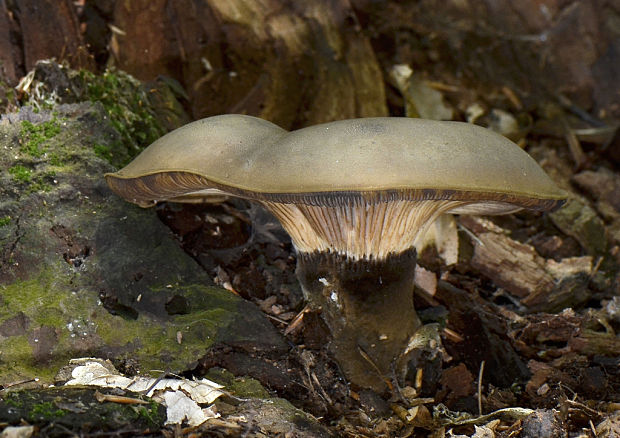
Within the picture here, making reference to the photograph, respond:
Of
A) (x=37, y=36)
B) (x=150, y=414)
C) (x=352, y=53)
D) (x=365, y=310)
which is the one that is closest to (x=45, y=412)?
(x=150, y=414)

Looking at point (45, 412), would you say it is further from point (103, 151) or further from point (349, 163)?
point (103, 151)

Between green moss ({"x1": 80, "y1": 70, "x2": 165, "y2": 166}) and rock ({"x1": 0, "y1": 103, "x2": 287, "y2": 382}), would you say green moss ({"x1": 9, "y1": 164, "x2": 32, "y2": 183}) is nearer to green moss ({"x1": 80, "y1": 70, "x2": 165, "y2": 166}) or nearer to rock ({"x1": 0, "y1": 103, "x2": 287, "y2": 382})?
rock ({"x1": 0, "y1": 103, "x2": 287, "y2": 382})

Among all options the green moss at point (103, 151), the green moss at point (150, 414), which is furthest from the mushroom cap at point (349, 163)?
the green moss at point (150, 414)

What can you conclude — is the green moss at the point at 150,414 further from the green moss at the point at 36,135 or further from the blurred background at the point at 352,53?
the blurred background at the point at 352,53

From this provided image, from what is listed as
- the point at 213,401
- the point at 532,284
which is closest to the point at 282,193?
the point at 213,401

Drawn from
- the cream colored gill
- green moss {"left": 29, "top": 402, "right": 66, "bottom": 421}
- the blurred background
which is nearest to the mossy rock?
green moss {"left": 29, "top": 402, "right": 66, "bottom": 421}

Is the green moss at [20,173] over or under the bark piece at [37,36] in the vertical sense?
under
